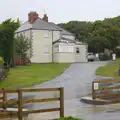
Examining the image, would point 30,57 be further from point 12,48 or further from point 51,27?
point 12,48

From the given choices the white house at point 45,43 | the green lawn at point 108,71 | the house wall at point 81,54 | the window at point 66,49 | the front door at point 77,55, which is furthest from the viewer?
the house wall at point 81,54

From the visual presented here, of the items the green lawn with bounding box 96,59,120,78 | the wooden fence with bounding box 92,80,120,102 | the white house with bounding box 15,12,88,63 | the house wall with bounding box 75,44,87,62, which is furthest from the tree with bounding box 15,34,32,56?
the wooden fence with bounding box 92,80,120,102

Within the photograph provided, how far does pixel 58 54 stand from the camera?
6228 cm

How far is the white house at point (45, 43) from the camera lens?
62.3m

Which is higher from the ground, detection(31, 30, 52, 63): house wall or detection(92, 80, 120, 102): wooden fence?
detection(31, 30, 52, 63): house wall

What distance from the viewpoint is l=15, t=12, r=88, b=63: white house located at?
2452 inches

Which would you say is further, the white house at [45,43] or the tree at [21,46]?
the white house at [45,43]

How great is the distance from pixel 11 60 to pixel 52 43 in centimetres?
1465

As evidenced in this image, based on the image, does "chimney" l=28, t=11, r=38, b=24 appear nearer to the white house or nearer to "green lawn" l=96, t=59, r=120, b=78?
the white house

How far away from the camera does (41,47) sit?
62.9 m

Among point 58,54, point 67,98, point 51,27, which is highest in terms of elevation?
point 51,27

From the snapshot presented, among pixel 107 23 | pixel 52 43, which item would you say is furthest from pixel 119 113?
pixel 107 23

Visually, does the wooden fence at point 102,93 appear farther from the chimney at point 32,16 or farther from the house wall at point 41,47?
the chimney at point 32,16

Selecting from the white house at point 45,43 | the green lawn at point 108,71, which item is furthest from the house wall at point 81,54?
the green lawn at point 108,71
